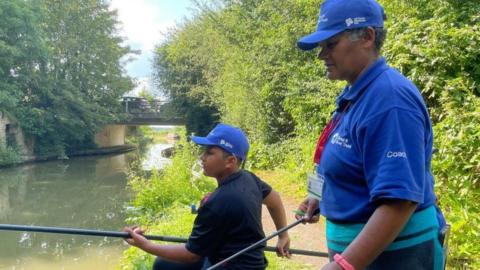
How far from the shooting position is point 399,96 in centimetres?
141

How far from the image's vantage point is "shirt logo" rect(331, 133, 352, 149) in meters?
1.51

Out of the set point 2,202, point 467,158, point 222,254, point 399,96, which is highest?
point 399,96

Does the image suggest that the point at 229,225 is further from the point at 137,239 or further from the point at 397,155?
the point at 397,155

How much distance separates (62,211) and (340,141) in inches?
565

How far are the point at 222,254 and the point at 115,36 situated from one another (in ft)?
114

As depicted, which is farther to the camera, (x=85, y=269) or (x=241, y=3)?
(x=241, y=3)

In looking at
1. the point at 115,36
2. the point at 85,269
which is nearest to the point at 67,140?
the point at 115,36

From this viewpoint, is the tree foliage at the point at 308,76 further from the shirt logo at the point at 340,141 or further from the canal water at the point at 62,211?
the canal water at the point at 62,211

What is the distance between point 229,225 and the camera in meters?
2.49

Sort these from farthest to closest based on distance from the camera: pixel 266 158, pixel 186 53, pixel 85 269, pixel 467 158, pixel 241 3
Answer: pixel 186 53
pixel 241 3
pixel 266 158
pixel 85 269
pixel 467 158

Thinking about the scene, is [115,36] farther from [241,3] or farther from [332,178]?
[332,178]

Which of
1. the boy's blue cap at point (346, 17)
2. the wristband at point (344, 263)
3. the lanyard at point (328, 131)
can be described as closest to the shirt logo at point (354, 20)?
the boy's blue cap at point (346, 17)

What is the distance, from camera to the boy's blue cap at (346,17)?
1.49 metres

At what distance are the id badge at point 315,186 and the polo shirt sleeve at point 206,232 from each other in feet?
1.97
